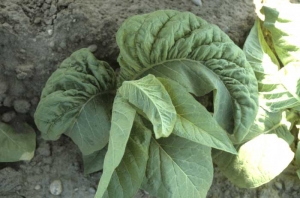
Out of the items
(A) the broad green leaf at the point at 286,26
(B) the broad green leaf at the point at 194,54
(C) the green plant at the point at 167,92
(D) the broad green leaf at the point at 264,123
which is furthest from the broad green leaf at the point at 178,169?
(A) the broad green leaf at the point at 286,26

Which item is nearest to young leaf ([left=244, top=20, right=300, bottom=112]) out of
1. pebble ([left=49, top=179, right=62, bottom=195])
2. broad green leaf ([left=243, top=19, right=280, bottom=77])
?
broad green leaf ([left=243, top=19, right=280, bottom=77])

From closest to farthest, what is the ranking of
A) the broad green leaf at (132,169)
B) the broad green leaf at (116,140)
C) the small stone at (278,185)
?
1. the broad green leaf at (116,140)
2. the broad green leaf at (132,169)
3. the small stone at (278,185)

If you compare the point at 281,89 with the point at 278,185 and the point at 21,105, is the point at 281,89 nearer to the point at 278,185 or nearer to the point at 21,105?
the point at 278,185

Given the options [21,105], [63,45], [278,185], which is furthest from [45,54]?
[278,185]

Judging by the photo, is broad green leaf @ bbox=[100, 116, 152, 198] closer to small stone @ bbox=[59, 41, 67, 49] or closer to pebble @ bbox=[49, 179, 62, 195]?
pebble @ bbox=[49, 179, 62, 195]

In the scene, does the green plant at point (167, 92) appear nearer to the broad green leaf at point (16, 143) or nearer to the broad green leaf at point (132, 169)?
the broad green leaf at point (132, 169)

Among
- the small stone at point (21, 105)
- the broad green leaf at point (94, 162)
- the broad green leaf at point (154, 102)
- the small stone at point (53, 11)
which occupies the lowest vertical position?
the broad green leaf at point (94, 162)

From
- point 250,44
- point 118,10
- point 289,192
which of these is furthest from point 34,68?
point 289,192

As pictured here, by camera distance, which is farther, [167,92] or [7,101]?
[7,101]
